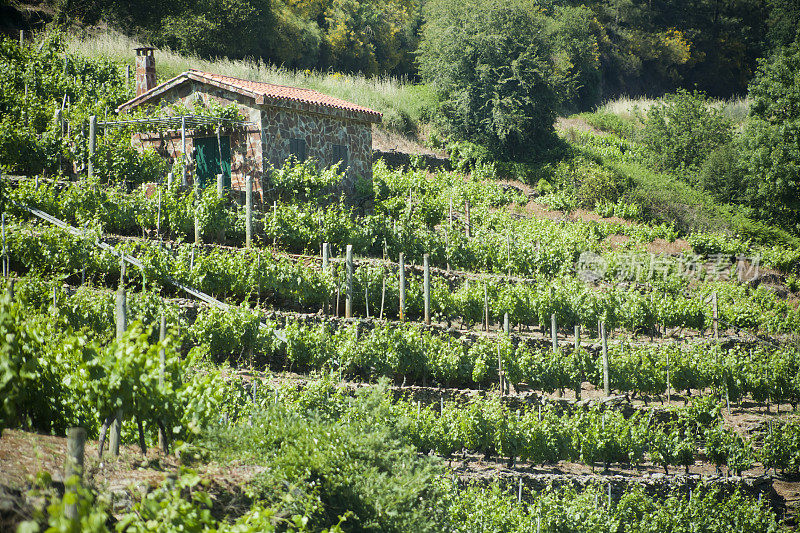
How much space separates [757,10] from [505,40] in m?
27.7

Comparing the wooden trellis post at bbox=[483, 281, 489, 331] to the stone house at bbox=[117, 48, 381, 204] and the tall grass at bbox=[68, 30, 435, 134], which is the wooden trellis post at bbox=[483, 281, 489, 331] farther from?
the tall grass at bbox=[68, 30, 435, 134]

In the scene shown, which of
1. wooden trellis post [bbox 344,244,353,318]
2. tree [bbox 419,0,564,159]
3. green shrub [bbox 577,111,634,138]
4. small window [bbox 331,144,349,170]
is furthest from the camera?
green shrub [bbox 577,111,634,138]

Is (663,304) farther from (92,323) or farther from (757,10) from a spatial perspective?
(757,10)

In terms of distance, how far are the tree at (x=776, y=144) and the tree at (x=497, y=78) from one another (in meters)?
7.88

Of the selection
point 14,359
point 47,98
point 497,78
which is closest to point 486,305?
point 14,359

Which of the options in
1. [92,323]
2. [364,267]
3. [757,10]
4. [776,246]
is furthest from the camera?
[757,10]

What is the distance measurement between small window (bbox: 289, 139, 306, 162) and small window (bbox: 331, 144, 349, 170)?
1.17 m

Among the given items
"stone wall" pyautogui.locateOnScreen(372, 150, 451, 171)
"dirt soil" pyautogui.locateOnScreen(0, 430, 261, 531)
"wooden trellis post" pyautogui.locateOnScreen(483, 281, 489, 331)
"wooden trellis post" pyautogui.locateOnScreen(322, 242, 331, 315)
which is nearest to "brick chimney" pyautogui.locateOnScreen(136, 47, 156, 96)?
"stone wall" pyautogui.locateOnScreen(372, 150, 451, 171)

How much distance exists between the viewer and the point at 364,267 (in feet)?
47.3

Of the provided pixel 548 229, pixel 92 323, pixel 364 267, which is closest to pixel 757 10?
pixel 548 229

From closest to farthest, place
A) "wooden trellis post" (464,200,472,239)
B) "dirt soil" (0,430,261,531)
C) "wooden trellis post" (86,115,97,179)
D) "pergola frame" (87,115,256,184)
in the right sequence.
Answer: "dirt soil" (0,430,261,531)
"wooden trellis post" (86,115,97,179)
"pergola frame" (87,115,256,184)
"wooden trellis post" (464,200,472,239)

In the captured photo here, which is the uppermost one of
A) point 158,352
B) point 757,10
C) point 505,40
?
point 757,10

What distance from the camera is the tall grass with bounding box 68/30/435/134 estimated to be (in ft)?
73.4

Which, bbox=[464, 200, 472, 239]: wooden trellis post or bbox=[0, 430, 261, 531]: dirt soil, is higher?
bbox=[464, 200, 472, 239]: wooden trellis post
